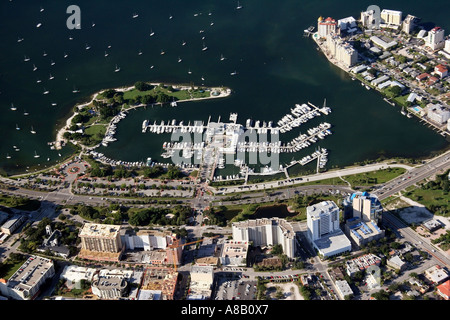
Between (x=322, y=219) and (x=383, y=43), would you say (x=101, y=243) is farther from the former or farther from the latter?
(x=383, y=43)

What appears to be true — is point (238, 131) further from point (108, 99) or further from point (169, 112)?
point (108, 99)

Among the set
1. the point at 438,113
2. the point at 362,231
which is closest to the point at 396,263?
the point at 362,231

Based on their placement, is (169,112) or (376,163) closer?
(376,163)

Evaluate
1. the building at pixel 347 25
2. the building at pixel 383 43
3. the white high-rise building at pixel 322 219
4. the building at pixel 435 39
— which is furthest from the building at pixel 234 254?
the building at pixel 347 25

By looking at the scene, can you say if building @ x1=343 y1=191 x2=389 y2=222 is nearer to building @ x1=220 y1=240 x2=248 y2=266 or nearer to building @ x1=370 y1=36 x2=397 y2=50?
building @ x1=220 y1=240 x2=248 y2=266

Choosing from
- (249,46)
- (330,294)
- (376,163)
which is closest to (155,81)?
(249,46)

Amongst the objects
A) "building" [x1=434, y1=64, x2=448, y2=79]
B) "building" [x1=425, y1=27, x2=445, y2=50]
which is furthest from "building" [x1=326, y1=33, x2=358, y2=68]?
"building" [x1=425, y1=27, x2=445, y2=50]

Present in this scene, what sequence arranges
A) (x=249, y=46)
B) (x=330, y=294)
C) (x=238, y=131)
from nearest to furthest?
(x=330, y=294) < (x=238, y=131) < (x=249, y=46)
